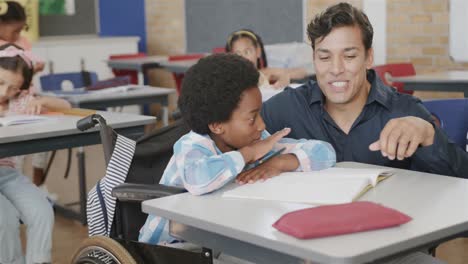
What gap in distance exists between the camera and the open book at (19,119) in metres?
3.12

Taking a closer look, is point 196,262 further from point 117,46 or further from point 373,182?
point 117,46

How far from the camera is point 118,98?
4.59 m

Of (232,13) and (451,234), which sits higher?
(232,13)

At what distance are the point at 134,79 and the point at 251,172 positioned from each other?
224 inches

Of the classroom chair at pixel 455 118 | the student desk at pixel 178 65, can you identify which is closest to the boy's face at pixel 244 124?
the classroom chair at pixel 455 118

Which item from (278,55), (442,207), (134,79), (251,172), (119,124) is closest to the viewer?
(442,207)

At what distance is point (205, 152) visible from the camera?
187cm

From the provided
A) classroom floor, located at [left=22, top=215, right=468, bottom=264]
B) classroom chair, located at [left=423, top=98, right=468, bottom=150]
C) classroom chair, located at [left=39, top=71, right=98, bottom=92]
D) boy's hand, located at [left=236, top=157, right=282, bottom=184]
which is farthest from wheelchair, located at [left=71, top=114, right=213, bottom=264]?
classroom chair, located at [left=39, top=71, right=98, bottom=92]

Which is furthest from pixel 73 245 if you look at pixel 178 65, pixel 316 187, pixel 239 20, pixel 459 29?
pixel 239 20

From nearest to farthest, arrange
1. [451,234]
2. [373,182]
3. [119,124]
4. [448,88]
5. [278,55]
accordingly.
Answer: [451,234] < [373,182] < [119,124] < [448,88] < [278,55]

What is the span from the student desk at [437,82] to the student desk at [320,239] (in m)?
2.78

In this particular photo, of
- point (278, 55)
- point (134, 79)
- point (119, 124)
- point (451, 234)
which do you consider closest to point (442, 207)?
point (451, 234)

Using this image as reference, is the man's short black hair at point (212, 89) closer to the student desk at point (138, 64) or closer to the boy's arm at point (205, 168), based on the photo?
the boy's arm at point (205, 168)

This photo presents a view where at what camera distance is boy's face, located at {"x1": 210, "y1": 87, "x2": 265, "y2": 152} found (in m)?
1.91
